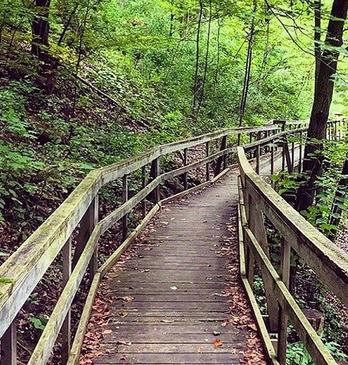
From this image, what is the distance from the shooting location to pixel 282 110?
2634cm

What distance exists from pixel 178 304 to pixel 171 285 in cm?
54

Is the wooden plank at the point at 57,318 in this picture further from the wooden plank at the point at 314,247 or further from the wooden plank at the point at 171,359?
the wooden plank at the point at 314,247

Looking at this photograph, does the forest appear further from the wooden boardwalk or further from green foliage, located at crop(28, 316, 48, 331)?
the wooden boardwalk

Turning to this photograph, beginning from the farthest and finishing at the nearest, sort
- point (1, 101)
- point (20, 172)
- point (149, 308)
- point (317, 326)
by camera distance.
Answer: point (1, 101) → point (20, 172) → point (317, 326) → point (149, 308)

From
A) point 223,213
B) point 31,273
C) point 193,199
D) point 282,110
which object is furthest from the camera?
point 282,110

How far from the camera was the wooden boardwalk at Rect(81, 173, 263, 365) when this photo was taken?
4.01 meters

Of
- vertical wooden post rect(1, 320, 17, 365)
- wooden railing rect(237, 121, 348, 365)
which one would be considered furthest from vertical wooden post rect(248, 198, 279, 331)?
vertical wooden post rect(1, 320, 17, 365)

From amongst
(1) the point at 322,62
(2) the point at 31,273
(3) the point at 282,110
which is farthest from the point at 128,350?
(3) the point at 282,110

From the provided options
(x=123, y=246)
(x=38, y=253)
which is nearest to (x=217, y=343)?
(x=38, y=253)

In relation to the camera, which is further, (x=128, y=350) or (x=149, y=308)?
(x=149, y=308)

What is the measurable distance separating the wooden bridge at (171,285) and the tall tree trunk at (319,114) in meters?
2.41

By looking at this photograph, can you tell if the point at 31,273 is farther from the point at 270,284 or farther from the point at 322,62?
the point at 322,62

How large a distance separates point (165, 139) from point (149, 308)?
8.69 meters

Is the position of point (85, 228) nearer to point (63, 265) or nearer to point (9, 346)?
point (63, 265)
